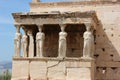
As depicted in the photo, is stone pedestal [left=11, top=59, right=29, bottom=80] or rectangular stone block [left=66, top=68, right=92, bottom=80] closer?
rectangular stone block [left=66, top=68, right=92, bottom=80]

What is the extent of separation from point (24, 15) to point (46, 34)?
2418 mm

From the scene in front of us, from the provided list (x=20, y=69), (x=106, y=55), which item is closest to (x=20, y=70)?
(x=20, y=69)

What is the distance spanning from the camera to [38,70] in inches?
853

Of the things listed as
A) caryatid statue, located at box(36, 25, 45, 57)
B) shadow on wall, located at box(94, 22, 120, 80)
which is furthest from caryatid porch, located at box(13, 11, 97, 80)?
shadow on wall, located at box(94, 22, 120, 80)

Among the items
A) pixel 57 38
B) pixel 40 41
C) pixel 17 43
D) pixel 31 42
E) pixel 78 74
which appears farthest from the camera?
pixel 31 42

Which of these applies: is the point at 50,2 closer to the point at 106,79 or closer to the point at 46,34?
the point at 46,34

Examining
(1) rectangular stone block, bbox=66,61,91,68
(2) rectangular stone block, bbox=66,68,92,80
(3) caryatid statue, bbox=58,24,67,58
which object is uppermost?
(3) caryatid statue, bbox=58,24,67,58

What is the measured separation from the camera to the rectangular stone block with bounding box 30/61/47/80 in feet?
70.8

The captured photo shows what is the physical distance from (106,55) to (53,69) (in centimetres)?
344

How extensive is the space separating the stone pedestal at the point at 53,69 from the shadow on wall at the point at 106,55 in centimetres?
156

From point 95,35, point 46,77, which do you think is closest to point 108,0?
point 95,35

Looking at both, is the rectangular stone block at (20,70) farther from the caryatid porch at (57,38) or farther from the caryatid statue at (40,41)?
the caryatid statue at (40,41)

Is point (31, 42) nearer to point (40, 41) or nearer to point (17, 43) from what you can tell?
point (17, 43)

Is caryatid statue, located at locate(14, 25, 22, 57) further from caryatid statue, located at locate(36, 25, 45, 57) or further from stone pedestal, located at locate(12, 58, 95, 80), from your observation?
caryatid statue, located at locate(36, 25, 45, 57)
